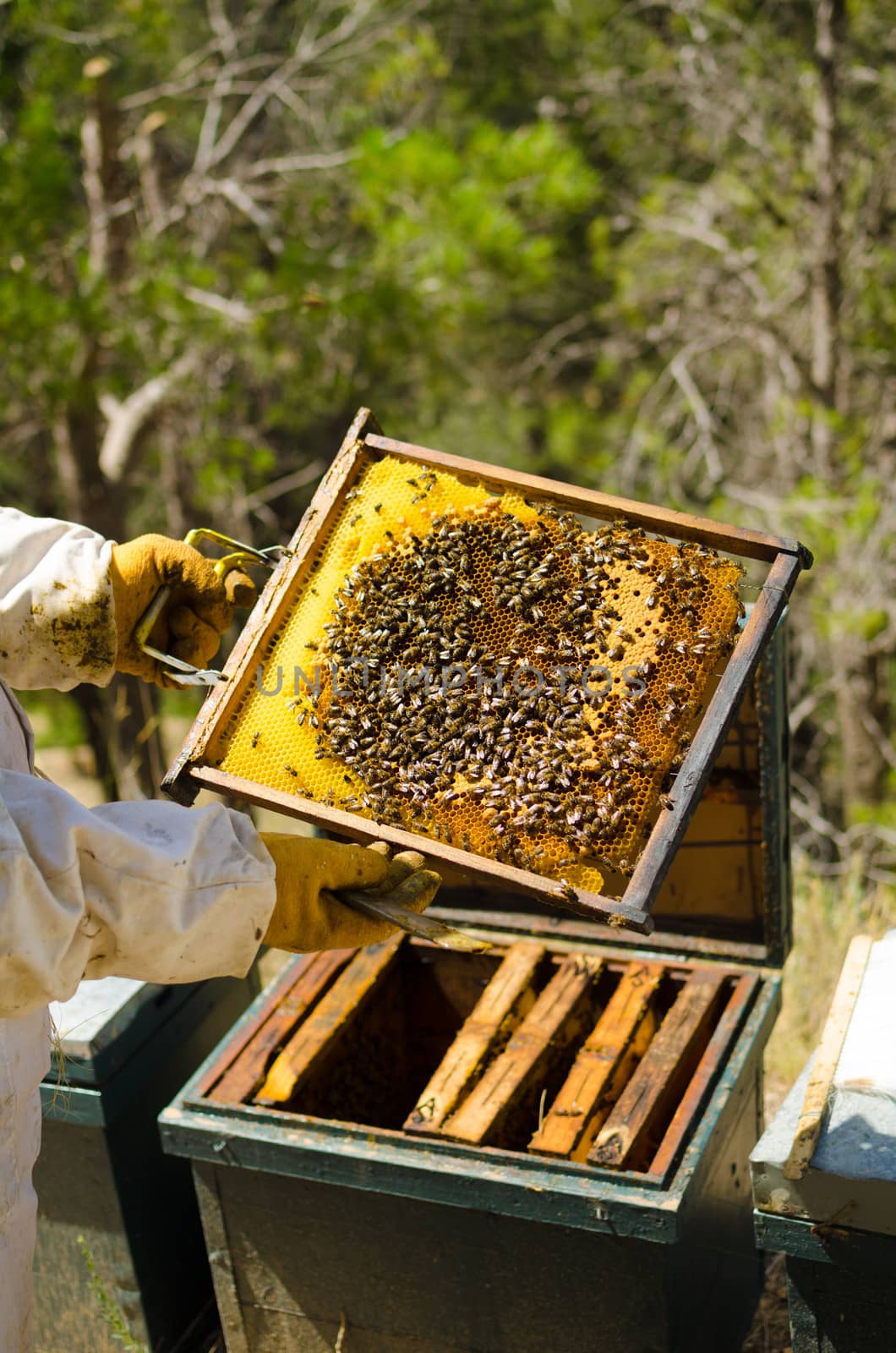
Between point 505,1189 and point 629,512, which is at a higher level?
point 629,512

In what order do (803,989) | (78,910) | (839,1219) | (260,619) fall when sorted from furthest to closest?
(803,989) → (260,619) → (839,1219) → (78,910)

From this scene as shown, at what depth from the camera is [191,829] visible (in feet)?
6.33

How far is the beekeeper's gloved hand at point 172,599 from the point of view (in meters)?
2.60

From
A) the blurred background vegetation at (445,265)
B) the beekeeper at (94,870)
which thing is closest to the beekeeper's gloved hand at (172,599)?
the beekeeper at (94,870)

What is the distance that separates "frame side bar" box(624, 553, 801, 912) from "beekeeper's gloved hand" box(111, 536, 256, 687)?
1121mm

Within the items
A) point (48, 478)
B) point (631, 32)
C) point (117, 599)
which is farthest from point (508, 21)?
point (117, 599)

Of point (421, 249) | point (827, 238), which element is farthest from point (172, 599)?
point (421, 249)

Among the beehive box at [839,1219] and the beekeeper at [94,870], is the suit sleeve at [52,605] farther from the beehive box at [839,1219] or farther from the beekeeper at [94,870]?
the beehive box at [839,1219]

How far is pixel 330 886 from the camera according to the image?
214cm

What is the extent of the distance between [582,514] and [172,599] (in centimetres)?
98

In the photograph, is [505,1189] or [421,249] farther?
[421,249]

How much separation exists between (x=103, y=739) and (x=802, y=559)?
8043 mm

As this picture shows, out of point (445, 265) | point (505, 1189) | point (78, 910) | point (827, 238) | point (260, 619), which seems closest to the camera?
point (78, 910)

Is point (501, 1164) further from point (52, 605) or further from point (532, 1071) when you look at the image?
point (52, 605)
